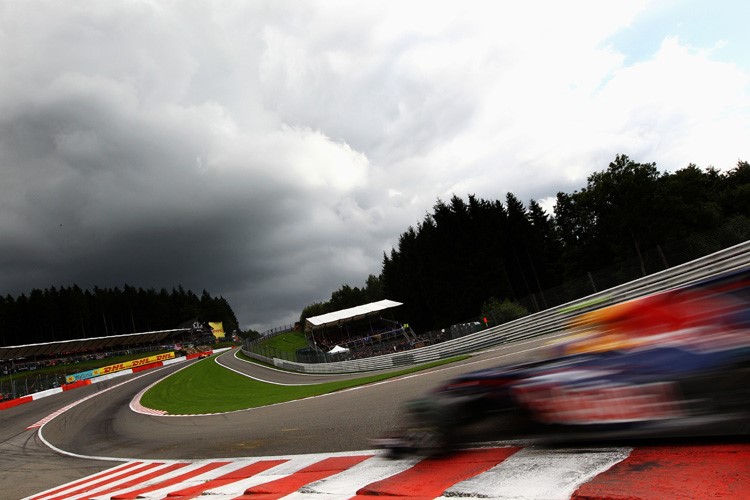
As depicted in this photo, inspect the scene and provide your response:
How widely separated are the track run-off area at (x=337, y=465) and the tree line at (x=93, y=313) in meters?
103

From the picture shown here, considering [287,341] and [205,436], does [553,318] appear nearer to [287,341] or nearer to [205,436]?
[205,436]

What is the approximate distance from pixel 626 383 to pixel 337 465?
124 inches

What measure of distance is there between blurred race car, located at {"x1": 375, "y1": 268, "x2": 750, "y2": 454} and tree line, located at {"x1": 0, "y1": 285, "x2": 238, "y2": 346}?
4614 inches

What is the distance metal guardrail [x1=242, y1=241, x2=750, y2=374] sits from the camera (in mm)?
13164

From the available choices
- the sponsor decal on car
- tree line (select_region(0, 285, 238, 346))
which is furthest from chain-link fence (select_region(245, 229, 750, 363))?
tree line (select_region(0, 285, 238, 346))

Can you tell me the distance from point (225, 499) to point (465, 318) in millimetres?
48822

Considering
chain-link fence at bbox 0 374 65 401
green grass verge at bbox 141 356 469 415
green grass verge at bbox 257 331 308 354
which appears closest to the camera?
green grass verge at bbox 141 356 469 415

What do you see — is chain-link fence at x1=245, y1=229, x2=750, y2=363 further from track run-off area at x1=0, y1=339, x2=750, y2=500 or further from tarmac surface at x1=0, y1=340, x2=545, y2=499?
track run-off area at x1=0, y1=339, x2=750, y2=500

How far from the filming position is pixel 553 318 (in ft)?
58.0

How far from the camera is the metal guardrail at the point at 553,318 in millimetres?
13164

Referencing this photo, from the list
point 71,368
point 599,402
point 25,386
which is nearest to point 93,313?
point 71,368

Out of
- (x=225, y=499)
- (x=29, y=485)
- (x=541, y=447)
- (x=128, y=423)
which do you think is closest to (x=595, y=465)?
(x=541, y=447)

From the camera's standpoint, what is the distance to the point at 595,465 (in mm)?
2994

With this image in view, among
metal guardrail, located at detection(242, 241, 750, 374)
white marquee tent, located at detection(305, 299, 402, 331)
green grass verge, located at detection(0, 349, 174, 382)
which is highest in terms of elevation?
green grass verge, located at detection(0, 349, 174, 382)
